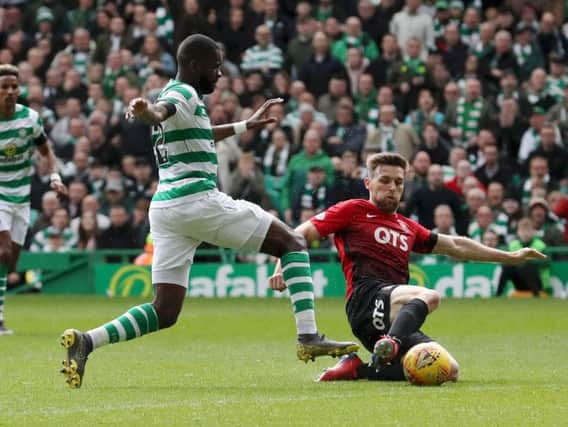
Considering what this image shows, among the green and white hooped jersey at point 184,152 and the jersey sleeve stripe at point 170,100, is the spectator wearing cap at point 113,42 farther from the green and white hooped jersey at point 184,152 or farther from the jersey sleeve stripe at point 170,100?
the jersey sleeve stripe at point 170,100

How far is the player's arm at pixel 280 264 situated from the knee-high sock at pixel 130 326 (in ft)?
2.55

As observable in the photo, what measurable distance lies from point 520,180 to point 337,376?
12.2 meters

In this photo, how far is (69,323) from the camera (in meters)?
16.0

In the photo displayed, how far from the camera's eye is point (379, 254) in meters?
9.70

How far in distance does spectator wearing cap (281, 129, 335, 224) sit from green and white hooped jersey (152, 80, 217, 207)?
462 inches

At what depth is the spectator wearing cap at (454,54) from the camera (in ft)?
74.7

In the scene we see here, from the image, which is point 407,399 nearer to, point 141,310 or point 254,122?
point 141,310

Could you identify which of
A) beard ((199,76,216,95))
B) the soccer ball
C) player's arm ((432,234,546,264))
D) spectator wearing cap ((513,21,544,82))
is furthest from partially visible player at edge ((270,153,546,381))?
spectator wearing cap ((513,21,544,82))

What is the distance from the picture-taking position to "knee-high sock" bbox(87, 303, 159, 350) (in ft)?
30.1

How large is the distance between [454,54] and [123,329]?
14.4 metres

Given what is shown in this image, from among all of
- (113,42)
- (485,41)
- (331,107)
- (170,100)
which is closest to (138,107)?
(170,100)

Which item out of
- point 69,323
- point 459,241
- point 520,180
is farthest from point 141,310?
point 520,180

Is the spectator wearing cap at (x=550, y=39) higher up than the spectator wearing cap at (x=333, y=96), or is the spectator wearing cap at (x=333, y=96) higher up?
the spectator wearing cap at (x=550, y=39)

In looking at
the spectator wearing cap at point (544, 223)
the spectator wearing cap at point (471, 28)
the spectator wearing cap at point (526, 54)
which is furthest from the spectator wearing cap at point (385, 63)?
the spectator wearing cap at point (544, 223)
